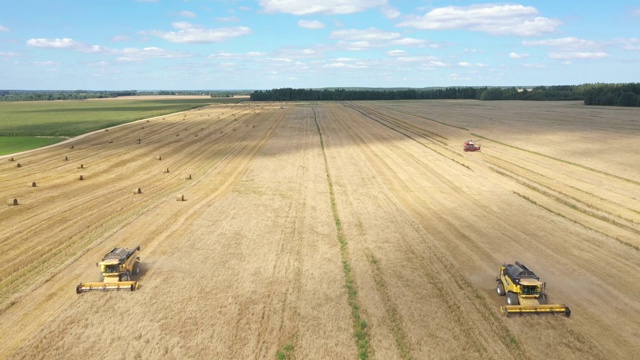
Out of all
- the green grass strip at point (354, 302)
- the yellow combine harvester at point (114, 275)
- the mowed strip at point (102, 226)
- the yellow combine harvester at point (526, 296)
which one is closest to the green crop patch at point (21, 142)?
the mowed strip at point (102, 226)

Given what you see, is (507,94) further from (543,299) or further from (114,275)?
(114,275)

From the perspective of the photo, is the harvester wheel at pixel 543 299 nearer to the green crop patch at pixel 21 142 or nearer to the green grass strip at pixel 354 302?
the green grass strip at pixel 354 302

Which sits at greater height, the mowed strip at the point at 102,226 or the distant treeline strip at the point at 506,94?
the distant treeline strip at the point at 506,94

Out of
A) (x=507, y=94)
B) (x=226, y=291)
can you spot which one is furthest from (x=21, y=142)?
(x=507, y=94)

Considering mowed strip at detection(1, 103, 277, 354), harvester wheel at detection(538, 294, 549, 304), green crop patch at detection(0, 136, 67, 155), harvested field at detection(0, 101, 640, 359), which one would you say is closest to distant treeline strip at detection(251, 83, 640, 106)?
harvested field at detection(0, 101, 640, 359)

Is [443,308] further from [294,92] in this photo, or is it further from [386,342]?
[294,92]

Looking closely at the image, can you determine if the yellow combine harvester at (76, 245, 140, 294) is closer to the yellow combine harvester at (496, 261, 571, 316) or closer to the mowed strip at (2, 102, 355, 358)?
the mowed strip at (2, 102, 355, 358)
